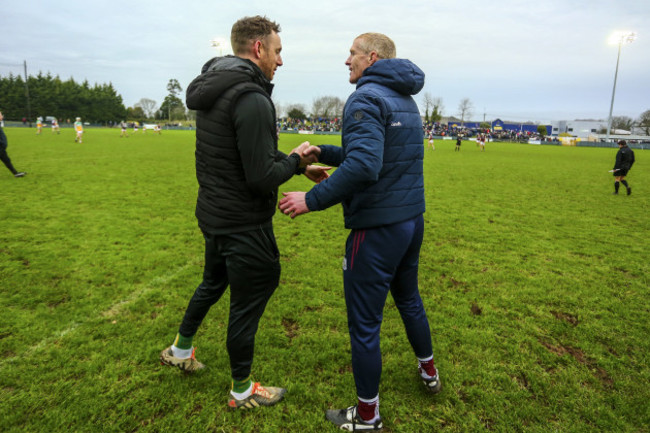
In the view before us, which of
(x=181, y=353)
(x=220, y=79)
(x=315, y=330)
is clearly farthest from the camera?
(x=315, y=330)

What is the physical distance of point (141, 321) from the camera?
3.86 m

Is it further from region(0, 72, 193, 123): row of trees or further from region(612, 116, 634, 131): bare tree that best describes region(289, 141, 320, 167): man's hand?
region(612, 116, 634, 131): bare tree

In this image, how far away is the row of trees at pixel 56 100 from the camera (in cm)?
7062

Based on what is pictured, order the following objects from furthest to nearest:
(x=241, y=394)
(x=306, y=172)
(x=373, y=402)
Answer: (x=306, y=172), (x=241, y=394), (x=373, y=402)

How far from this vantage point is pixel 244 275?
2428mm

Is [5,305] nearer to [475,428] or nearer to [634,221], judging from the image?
[475,428]

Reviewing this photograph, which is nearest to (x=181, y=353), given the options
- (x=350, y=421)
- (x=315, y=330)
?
(x=315, y=330)

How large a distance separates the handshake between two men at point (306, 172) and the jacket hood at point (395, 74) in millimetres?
621

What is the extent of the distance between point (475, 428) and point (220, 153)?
2.64m

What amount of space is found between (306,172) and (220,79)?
96 centimetres

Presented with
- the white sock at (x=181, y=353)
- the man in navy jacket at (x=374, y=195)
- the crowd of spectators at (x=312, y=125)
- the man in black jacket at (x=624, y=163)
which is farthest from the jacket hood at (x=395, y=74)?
the crowd of spectators at (x=312, y=125)

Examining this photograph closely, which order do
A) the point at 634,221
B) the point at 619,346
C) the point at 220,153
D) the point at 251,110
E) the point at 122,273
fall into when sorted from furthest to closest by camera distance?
the point at 634,221 < the point at 122,273 < the point at 619,346 < the point at 220,153 < the point at 251,110

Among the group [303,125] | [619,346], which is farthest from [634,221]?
[303,125]

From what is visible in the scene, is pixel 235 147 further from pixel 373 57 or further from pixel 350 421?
pixel 350 421
